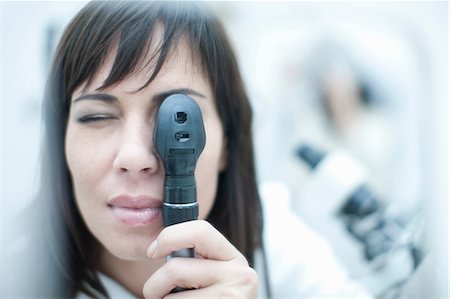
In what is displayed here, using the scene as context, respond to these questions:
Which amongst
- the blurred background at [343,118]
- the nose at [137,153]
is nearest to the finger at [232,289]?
the nose at [137,153]

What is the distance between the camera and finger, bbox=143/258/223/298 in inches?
12.7

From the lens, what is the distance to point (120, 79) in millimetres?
362

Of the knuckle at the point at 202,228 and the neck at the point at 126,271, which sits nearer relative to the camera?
the knuckle at the point at 202,228

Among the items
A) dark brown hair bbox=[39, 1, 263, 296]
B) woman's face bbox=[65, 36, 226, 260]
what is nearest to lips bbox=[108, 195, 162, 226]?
woman's face bbox=[65, 36, 226, 260]

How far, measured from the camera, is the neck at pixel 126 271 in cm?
48

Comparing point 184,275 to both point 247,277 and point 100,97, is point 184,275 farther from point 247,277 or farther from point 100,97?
point 100,97

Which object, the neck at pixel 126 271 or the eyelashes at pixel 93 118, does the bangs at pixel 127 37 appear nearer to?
the eyelashes at pixel 93 118

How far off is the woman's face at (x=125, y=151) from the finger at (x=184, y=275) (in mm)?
57

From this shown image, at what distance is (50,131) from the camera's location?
463 millimetres

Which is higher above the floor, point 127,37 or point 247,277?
point 127,37

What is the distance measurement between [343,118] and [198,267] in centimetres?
99

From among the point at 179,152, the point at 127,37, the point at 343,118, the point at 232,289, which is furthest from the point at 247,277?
the point at 343,118

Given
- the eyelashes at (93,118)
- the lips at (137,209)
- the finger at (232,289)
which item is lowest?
the finger at (232,289)

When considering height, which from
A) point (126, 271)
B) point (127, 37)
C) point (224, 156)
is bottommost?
point (126, 271)
